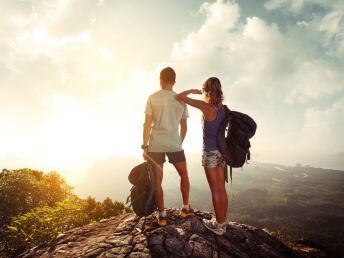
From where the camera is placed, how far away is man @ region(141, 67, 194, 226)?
158 inches

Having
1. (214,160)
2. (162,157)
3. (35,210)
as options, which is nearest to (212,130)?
(214,160)

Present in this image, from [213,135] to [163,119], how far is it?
1273 millimetres

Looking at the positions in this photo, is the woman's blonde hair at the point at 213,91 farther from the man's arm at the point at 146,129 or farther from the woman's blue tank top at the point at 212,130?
the man's arm at the point at 146,129

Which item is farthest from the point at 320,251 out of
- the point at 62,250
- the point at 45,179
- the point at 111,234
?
the point at 45,179

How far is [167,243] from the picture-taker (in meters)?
3.63

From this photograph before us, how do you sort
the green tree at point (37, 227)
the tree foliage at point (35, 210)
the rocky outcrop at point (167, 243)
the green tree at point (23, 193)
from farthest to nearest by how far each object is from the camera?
the green tree at point (23, 193) < the tree foliage at point (35, 210) < the green tree at point (37, 227) < the rocky outcrop at point (167, 243)

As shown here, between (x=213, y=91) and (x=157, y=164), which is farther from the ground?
(x=213, y=91)

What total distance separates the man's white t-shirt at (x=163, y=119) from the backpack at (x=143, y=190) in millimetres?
560

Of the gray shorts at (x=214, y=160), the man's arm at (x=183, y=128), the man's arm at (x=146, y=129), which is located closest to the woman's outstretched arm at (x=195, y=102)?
the man's arm at (x=183, y=128)

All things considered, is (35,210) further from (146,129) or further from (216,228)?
(216,228)

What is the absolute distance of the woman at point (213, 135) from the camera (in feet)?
12.5

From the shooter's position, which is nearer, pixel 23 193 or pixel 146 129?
pixel 146 129

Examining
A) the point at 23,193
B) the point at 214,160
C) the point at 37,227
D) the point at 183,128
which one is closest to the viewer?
the point at 214,160

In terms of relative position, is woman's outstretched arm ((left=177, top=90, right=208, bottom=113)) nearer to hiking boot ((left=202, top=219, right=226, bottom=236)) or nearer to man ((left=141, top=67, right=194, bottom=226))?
man ((left=141, top=67, right=194, bottom=226))
